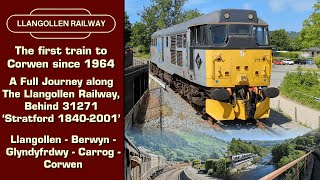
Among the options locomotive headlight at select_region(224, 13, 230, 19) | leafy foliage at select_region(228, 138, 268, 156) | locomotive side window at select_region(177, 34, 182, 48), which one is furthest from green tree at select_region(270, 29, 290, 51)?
locomotive side window at select_region(177, 34, 182, 48)

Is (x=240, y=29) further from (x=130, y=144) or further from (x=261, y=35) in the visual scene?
(x=130, y=144)

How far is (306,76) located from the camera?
2.39 meters

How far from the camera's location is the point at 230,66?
10.6 feet

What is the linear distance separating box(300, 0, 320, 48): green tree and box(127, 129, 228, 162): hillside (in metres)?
0.78

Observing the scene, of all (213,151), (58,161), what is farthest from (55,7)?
(213,151)

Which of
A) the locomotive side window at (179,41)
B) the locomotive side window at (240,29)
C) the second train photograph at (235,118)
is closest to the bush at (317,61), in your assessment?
the second train photograph at (235,118)

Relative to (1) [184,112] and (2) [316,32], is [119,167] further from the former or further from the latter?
(2) [316,32]

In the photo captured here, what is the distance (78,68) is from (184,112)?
1.09 metres

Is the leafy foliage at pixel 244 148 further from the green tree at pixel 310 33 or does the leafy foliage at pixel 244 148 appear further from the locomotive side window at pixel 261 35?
the locomotive side window at pixel 261 35

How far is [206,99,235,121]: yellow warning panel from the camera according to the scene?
8.96ft

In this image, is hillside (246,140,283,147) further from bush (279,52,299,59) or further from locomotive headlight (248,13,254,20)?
locomotive headlight (248,13,254,20)

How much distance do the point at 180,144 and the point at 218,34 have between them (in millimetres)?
1629

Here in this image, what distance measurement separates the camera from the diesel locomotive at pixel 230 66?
106 inches

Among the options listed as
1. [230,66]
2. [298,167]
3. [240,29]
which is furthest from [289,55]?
[230,66]
